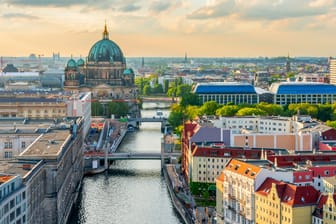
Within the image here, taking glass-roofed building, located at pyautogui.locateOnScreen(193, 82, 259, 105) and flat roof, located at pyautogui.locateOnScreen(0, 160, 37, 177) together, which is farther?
glass-roofed building, located at pyautogui.locateOnScreen(193, 82, 259, 105)

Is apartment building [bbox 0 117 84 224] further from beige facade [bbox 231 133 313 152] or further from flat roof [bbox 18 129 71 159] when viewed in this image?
beige facade [bbox 231 133 313 152]

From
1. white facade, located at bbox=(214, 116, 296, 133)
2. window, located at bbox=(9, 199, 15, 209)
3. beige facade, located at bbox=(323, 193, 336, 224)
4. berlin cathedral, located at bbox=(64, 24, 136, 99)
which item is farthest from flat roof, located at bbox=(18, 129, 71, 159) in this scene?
berlin cathedral, located at bbox=(64, 24, 136, 99)

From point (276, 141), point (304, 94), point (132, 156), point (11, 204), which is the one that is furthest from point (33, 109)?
point (304, 94)

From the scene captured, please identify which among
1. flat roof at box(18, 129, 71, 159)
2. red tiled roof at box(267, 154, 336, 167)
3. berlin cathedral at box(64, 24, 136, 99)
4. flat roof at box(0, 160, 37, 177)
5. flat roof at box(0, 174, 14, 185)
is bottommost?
red tiled roof at box(267, 154, 336, 167)

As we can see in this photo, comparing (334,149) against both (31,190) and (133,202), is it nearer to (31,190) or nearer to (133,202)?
(133,202)

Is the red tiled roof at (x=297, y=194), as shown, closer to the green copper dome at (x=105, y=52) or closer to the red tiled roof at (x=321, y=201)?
the red tiled roof at (x=321, y=201)

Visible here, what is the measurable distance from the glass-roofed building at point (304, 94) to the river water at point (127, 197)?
58717 millimetres

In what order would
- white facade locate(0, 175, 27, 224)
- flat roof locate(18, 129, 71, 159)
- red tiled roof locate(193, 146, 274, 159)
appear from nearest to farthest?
white facade locate(0, 175, 27, 224)
flat roof locate(18, 129, 71, 159)
red tiled roof locate(193, 146, 274, 159)

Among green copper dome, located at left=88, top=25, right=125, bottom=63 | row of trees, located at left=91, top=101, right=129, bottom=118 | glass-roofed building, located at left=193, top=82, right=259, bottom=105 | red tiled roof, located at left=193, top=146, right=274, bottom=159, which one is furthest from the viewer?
green copper dome, located at left=88, top=25, right=125, bottom=63

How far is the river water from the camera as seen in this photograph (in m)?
51.5

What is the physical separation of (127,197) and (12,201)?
23.6 meters

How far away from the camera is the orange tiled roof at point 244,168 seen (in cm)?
4384

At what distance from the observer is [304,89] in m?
132

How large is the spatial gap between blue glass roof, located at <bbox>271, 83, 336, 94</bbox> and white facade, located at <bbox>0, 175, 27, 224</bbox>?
98639mm
